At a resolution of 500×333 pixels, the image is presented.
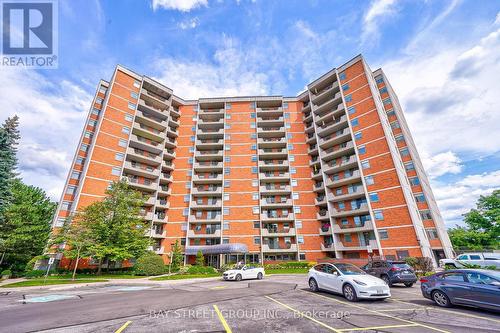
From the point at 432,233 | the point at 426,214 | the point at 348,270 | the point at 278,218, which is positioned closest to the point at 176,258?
the point at 278,218

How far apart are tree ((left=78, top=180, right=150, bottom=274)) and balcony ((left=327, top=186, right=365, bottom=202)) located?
29837 millimetres

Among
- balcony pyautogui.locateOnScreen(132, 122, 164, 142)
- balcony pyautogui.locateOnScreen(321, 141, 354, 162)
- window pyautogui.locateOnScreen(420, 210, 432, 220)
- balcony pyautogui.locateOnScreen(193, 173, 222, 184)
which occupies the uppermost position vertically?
balcony pyautogui.locateOnScreen(132, 122, 164, 142)

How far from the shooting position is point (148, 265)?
2627 centimetres

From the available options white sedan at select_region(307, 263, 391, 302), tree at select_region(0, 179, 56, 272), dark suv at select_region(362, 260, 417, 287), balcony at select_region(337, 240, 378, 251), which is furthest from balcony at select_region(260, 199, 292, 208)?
tree at select_region(0, 179, 56, 272)

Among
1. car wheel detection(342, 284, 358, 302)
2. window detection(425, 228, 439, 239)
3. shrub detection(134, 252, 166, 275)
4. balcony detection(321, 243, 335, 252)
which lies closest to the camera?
car wheel detection(342, 284, 358, 302)

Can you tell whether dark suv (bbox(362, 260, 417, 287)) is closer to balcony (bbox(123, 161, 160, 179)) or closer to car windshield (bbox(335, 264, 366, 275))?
car windshield (bbox(335, 264, 366, 275))

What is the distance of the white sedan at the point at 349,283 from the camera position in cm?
939

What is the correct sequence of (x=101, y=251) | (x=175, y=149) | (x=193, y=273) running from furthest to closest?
1. (x=175, y=149)
2. (x=193, y=273)
3. (x=101, y=251)

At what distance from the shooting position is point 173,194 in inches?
1667

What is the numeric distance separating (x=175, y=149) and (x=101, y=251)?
25.5m

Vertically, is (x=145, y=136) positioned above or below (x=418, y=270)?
above

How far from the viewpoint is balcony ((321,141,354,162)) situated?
37.7m

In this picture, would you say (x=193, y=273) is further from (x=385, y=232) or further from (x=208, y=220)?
(x=385, y=232)

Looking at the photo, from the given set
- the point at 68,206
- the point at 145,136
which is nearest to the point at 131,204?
the point at 68,206
